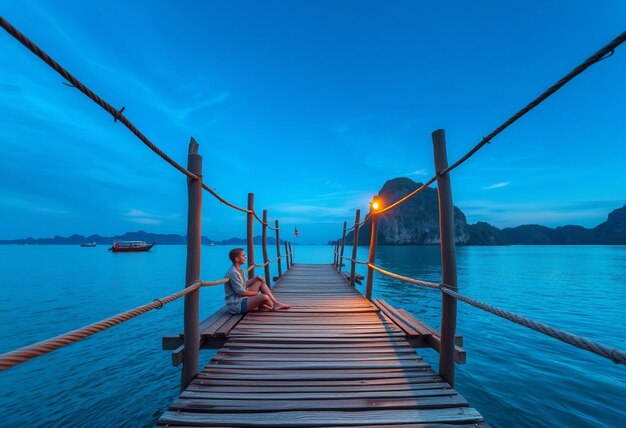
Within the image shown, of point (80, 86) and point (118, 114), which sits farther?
point (118, 114)

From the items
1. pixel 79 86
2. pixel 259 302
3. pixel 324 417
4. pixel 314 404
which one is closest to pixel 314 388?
pixel 314 404

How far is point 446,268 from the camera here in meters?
2.59

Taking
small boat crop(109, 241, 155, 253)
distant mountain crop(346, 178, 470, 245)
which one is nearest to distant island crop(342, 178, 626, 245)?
distant mountain crop(346, 178, 470, 245)

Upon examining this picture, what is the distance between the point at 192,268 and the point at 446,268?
2.51 metres

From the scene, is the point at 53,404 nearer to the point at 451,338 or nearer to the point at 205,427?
the point at 205,427

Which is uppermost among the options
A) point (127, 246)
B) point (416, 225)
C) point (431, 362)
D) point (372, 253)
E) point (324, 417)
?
point (416, 225)

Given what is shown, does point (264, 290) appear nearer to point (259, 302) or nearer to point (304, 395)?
point (259, 302)

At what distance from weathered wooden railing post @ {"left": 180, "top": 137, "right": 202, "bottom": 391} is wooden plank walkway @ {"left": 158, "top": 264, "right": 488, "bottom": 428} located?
19cm

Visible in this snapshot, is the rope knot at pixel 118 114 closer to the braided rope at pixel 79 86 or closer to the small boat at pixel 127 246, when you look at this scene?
the braided rope at pixel 79 86

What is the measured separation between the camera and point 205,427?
6.16 feet

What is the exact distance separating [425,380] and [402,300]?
1304cm

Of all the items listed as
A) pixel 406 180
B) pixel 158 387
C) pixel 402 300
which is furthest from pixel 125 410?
pixel 406 180

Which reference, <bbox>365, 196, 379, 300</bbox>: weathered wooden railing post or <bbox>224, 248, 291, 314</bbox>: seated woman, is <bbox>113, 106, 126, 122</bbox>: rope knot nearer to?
<bbox>224, 248, 291, 314</bbox>: seated woman

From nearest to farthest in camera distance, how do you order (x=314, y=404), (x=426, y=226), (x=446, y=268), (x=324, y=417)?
(x=324, y=417)
(x=314, y=404)
(x=446, y=268)
(x=426, y=226)
